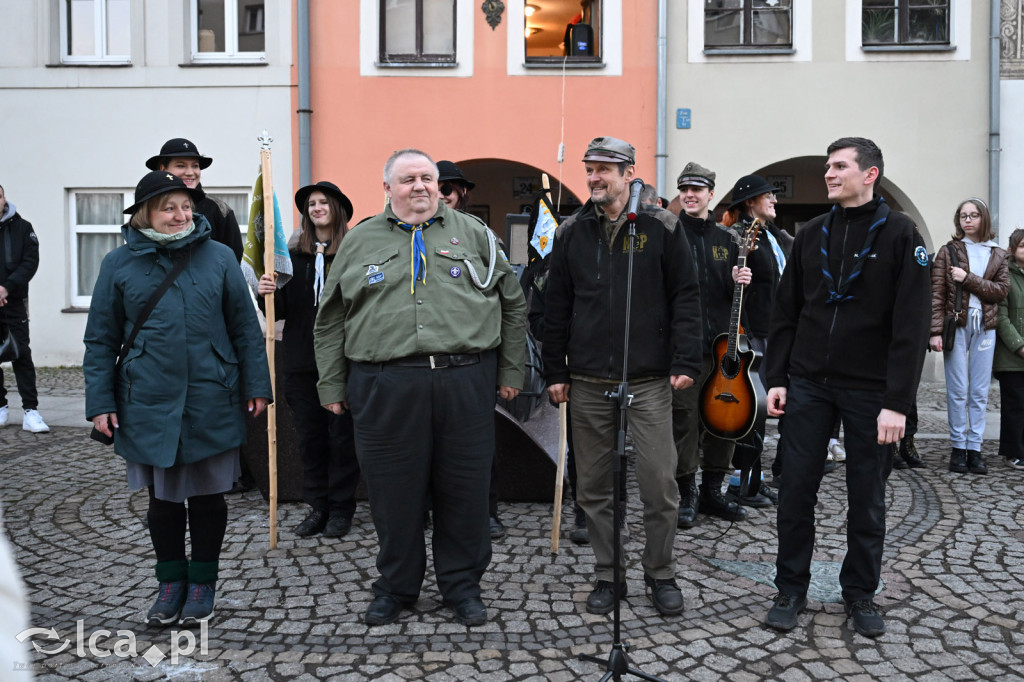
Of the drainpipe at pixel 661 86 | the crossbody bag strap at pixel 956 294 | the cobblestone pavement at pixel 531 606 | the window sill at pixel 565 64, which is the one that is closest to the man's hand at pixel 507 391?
the cobblestone pavement at pixel 531 606

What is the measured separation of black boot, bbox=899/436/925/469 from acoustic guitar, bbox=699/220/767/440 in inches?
98.6

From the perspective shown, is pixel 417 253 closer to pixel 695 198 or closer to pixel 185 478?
pixel 185 478

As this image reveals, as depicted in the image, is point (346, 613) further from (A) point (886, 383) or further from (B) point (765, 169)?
(B) point (765, 169)

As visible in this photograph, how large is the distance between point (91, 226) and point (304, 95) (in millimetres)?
3940

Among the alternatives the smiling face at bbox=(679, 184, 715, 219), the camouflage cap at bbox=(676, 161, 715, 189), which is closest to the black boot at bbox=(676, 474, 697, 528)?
the smiling face at bbox=(679, 184, 715, 219)

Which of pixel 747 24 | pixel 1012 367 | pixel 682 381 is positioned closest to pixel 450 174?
pixel 682 381

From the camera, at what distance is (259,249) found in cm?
544

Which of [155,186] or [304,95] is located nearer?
[155,186]

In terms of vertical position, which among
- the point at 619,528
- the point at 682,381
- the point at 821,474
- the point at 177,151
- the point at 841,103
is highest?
the point at 841,103

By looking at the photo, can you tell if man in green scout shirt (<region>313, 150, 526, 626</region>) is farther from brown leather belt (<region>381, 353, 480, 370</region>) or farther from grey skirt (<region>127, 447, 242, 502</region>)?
grey skirt (<region>127, 447, 242, 502</region>)

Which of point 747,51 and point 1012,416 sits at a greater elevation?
point 747,51

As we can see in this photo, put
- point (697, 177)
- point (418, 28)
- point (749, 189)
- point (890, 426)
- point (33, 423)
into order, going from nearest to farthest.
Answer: point (890, 426) → point (697, 177) → point (749, 189) → point (33, 423) → point (418, 28)

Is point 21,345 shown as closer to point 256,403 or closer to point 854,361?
point 256,403

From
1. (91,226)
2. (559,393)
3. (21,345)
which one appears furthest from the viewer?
(91,226)
